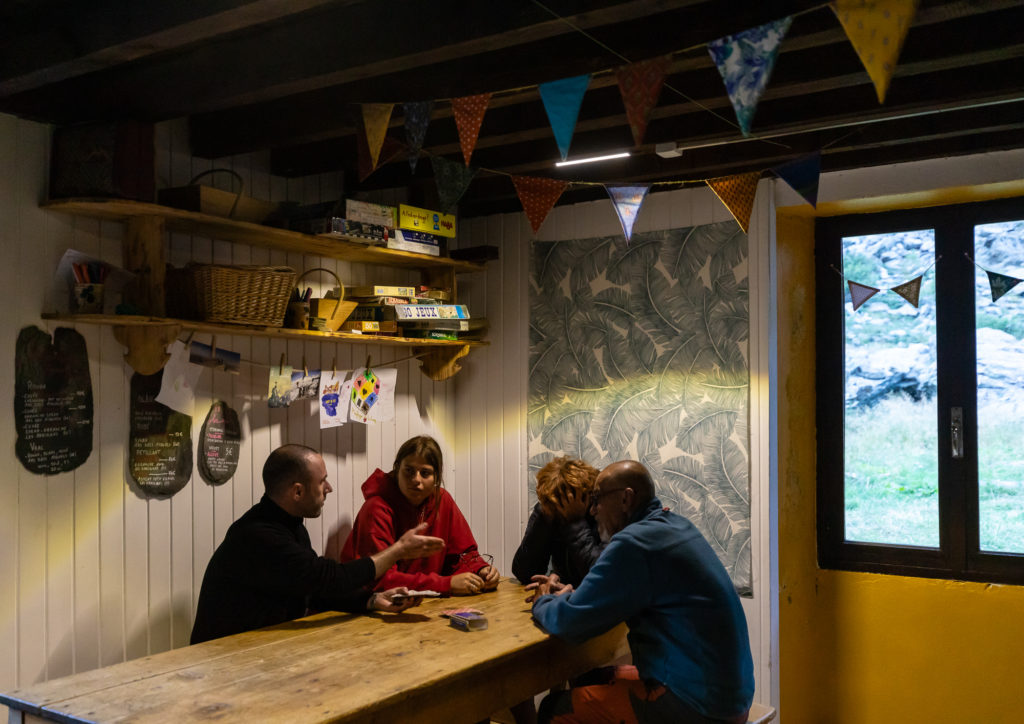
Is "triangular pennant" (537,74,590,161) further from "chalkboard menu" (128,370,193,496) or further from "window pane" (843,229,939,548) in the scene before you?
"window pane" (843,229,939,548)

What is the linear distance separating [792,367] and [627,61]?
83.2 inches

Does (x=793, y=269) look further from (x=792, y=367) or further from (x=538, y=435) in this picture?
(x=538, y=435)

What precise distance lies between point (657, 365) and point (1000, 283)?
55.6 inches

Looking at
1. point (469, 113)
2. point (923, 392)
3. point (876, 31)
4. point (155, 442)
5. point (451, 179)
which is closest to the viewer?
point (876, 31)

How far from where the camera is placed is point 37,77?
2441 mm

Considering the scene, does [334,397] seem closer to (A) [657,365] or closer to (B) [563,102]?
(A) [657,365]

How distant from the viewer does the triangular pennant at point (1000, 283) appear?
3.71 meters

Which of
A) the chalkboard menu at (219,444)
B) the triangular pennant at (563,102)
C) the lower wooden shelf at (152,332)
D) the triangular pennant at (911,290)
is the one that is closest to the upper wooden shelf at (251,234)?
the lower wooden shelf at (152,332)

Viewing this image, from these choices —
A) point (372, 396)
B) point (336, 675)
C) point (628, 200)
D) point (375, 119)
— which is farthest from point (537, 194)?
point (336, 675)

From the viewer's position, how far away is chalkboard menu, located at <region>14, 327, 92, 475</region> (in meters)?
2.79

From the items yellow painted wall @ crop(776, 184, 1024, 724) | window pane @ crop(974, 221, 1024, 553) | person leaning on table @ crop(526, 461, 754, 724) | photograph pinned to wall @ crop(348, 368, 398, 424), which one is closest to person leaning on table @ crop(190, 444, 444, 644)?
person leaning on table @ crop(526, 461, 754, 724)

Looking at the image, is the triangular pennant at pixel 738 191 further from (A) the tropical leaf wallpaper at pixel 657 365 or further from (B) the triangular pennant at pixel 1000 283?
(B) the triangular pennant at pixel 1000 283

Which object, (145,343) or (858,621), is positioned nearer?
(145,343)

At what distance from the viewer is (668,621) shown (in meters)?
2.59
